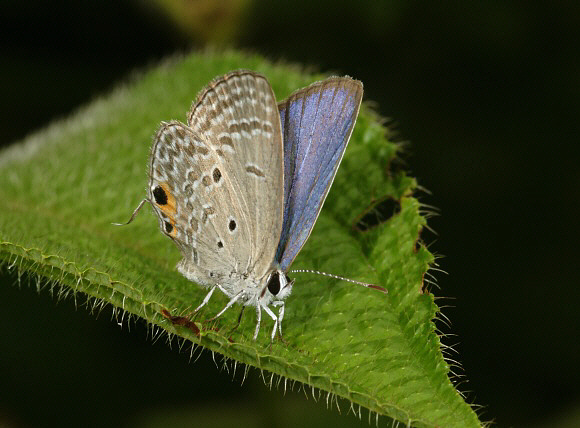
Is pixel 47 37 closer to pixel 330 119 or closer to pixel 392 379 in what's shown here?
pixel 330 119

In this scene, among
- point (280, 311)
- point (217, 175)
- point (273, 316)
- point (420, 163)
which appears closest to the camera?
point (273, 316)

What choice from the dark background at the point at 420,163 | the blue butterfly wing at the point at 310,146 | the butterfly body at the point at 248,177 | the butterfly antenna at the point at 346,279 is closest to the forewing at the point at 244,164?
the butterfly body at the point at 248,177

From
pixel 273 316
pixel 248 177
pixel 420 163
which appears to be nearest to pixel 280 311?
pixel 273 316

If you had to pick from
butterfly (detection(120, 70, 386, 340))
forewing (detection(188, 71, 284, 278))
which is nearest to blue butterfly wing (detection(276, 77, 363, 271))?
butterfly (detection(120, 70, 386, 340))

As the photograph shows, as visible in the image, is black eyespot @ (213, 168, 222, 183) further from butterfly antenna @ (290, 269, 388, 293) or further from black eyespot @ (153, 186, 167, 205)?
butterfly antenna @ (290, 269, 388, 293)

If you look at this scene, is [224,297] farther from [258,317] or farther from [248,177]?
[248,177]

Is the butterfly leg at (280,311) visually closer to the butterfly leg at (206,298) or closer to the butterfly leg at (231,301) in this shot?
the butterfly leg at (231,301)
